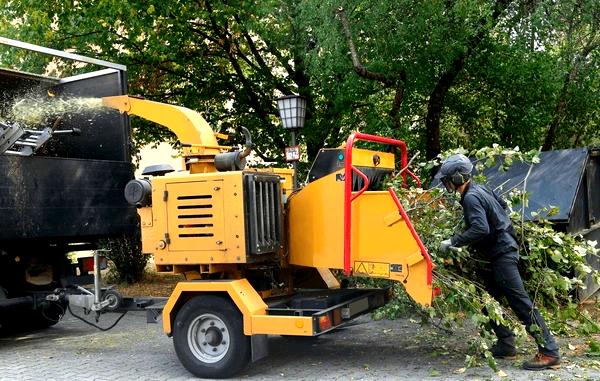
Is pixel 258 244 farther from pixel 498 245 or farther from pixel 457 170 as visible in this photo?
pixel 498 245

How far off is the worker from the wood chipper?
0.57 m

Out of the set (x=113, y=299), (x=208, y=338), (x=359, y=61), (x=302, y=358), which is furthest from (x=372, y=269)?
(x=359, y=61)

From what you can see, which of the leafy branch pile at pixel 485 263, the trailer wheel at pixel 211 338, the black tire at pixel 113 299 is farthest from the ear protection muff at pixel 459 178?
the black tire at pixel 113 299

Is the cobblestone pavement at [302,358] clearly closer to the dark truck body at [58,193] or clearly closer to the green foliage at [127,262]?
the dark truck body at [58,193]

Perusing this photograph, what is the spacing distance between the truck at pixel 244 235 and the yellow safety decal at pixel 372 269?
10 millimetres

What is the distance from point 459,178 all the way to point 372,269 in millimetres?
1117

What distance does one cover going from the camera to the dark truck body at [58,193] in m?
→ 7.39

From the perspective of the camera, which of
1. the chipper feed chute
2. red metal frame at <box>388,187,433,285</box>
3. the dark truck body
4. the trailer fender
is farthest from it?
Answer: the dark truck body

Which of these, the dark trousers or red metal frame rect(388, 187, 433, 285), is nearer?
red metal frame rect(388, 187, 433, 285)

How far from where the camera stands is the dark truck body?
7391mm

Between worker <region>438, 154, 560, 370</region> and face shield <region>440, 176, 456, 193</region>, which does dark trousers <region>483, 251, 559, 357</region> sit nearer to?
worker <region>438, 154, 560, 370</region>

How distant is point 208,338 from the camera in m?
6.30

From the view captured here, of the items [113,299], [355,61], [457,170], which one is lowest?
[113,299]

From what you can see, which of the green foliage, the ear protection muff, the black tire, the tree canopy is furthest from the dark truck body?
the green foliage
